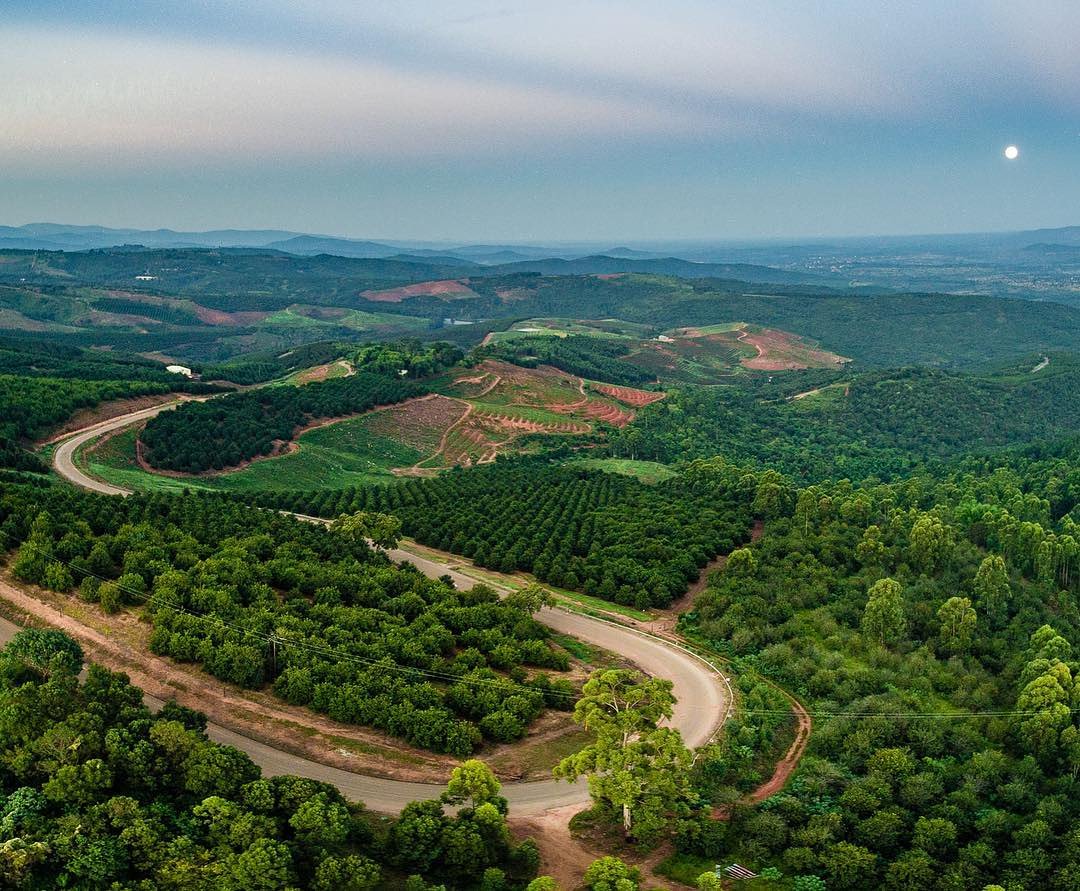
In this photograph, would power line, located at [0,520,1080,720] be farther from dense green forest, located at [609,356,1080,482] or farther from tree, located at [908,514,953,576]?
dense green forest, located at [609,356,1080,482]

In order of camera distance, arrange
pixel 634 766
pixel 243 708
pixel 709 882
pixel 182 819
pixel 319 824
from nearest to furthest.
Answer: pixel 709 882, pixel 319 824, pixel 182 819, pixel 634 766, pixel 243 708

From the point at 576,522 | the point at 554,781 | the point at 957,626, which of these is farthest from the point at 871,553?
the point at 554,781

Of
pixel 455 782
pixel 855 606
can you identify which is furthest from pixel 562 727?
pixel 855 606

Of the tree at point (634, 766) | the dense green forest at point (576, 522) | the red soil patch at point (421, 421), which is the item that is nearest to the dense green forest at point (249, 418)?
the red soil patch at point (421, 421)

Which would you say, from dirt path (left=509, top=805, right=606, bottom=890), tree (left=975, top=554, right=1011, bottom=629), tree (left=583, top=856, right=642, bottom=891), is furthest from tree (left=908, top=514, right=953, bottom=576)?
tree (left=583, top=856, right=642, bottom=891)

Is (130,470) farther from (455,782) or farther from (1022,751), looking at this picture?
(1022,751)

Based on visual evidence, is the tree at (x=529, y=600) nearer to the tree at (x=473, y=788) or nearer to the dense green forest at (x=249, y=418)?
the tree at (x=473, y=788)

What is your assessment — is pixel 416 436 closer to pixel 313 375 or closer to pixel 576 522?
pixel 313 375
